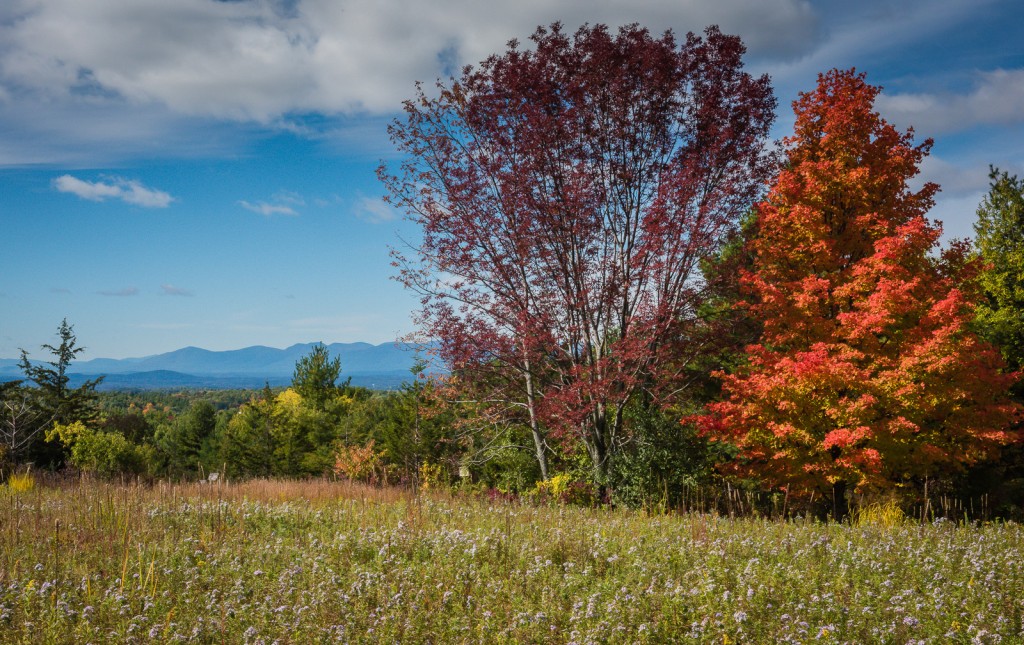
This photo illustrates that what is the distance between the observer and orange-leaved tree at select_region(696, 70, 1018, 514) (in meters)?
10.7

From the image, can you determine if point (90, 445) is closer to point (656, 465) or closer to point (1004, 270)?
point (656, 465)

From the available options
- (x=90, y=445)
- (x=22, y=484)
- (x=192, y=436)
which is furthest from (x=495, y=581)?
(x=192, y=436)

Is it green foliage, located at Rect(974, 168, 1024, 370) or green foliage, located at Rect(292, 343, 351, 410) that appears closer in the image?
green foliage, located at Rect(974, 168, 1024, 370)

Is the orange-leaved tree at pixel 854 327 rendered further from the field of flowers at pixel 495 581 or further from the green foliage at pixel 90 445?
the green foliage at pixel 90 445

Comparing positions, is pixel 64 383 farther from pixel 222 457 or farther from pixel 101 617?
pixel 101 617

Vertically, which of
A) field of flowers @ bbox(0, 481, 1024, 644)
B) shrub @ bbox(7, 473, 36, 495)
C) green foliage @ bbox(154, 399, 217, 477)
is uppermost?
field of flowers @ bbox(0, 481, 1024, 644)

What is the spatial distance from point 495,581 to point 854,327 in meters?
8.74

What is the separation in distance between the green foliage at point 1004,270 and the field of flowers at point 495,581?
14.2m

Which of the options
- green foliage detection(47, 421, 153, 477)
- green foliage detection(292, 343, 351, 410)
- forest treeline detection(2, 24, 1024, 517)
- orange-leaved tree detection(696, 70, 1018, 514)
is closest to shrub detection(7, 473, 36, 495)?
forest treeline detection(2, 24, 1024, 517)

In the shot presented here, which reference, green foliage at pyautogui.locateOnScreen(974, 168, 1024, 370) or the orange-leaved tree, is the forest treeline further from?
green foliage at pyautogui.locateOnScreen(974, 168, 1024, 370)

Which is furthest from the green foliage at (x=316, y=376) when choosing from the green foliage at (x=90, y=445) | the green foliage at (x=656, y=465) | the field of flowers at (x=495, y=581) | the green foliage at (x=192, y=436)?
the field of flowers at (x=495, y=581)

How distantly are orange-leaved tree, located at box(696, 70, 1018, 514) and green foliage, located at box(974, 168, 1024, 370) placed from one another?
30.5 ft

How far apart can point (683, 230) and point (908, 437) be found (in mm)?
5900

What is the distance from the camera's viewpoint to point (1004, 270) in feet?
70.9
